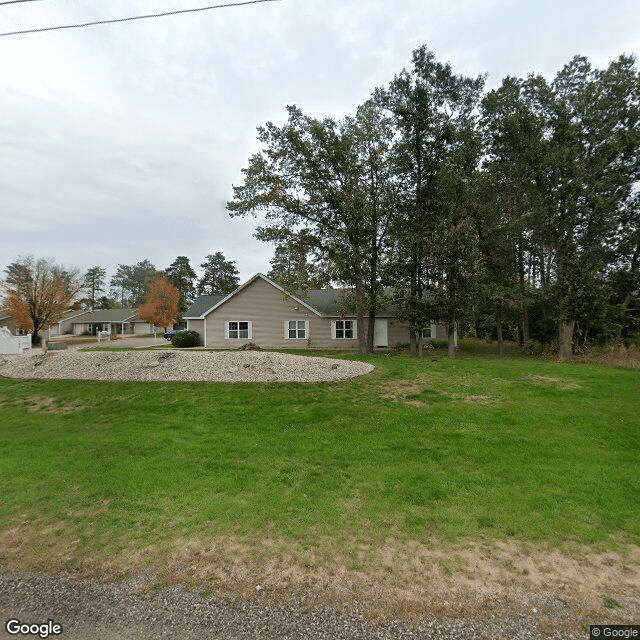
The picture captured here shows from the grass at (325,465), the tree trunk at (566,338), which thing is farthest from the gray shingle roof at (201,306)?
the tree trunk at (566,338)

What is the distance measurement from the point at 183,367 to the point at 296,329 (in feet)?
43.0

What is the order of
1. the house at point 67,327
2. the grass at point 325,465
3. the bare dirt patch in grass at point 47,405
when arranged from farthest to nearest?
the house at point 67,327 → the bare dirt patch in grass at point 47,405 → the grass at point 325,465

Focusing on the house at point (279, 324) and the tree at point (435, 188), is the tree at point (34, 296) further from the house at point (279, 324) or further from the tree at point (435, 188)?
the tree at point (435, 188)

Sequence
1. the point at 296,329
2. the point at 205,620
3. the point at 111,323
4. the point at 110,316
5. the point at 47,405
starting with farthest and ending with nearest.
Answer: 1. the point at 110,316
2. the point at 111,323
3. the point at 296,329
4. the point at 47,405
5. the point at 205,620

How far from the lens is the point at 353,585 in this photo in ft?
10.5

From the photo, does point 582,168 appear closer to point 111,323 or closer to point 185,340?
point 185,340

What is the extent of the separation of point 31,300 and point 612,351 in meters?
49.3

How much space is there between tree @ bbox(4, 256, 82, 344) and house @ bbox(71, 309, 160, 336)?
18.6 meters

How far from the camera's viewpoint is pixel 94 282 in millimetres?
78562

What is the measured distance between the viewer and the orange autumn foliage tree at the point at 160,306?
143 feet

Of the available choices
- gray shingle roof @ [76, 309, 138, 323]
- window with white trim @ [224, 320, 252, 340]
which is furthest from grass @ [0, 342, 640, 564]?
gray shingle roof @ [76, 309, 138, 323]

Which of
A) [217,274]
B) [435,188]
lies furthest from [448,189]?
[217,274]

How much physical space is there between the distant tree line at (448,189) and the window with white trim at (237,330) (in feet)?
22.2

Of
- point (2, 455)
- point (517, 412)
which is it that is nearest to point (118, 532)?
point (2, 455)
